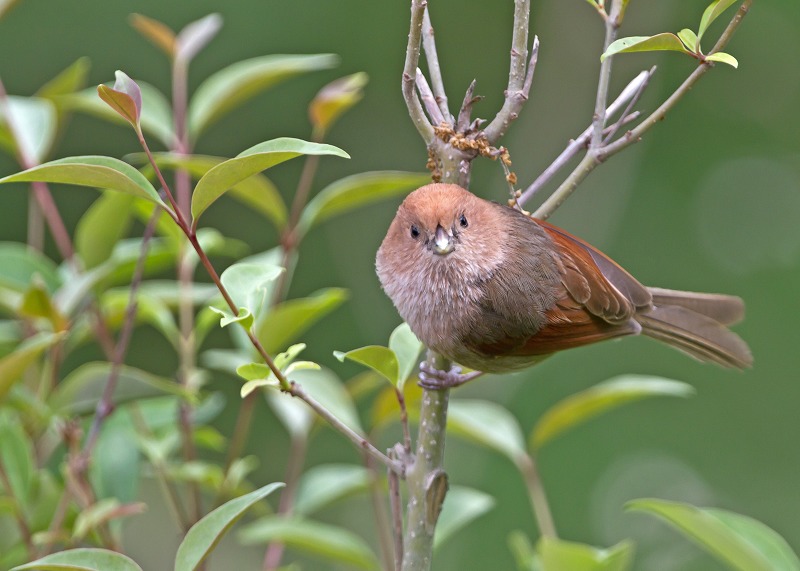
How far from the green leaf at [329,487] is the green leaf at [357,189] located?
1.82 ft

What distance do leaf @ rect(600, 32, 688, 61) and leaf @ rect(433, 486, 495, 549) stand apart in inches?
40.0

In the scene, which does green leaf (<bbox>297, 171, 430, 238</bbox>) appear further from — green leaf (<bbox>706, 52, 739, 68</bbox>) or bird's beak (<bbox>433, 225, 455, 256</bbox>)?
green leaf (<bbox>706, 52, 739, 68</bbox>)

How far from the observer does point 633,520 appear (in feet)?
16.6

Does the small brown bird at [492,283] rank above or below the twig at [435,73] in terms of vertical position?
below

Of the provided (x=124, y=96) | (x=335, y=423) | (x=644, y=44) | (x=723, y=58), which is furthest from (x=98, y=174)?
(x=723, y=58)

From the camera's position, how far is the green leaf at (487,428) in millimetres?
2178

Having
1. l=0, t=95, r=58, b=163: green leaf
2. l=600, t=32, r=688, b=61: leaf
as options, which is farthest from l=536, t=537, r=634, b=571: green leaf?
l=0, t=95, r=58, b=163: green leaf

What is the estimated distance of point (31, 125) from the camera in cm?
235

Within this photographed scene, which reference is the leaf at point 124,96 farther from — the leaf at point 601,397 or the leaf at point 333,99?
the leaf at point 601,397

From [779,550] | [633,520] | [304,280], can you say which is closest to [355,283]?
[304,280]

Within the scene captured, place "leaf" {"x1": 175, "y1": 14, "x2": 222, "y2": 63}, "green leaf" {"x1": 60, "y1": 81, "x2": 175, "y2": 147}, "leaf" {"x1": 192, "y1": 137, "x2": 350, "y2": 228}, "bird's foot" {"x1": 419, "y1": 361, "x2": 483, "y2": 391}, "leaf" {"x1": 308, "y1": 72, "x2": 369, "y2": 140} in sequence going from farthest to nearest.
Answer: "leaf" {"x1": 175, "y1": 14, "x2": 222, "y2": 63}
"green leaf" {"x1": 60, "y1": 81, "x2": 175, "y2": 147}
"leaf" {"x1": 308, "y1": 72, "x2": 369, "y2": 140}
"bird's foot" {"x1": 419, "y1": 361, "x2": 483, "y2": 391}
"leaf" {"x1": 192, "y1": 137, "x2": 350, "y2": 228}

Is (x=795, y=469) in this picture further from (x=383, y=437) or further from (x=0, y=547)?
(x=0, y=547)

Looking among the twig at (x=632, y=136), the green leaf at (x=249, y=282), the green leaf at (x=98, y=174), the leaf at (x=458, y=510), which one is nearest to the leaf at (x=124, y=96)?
Result: the green leaf at (x=98, y=174)

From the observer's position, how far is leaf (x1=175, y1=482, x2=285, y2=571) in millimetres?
1439
